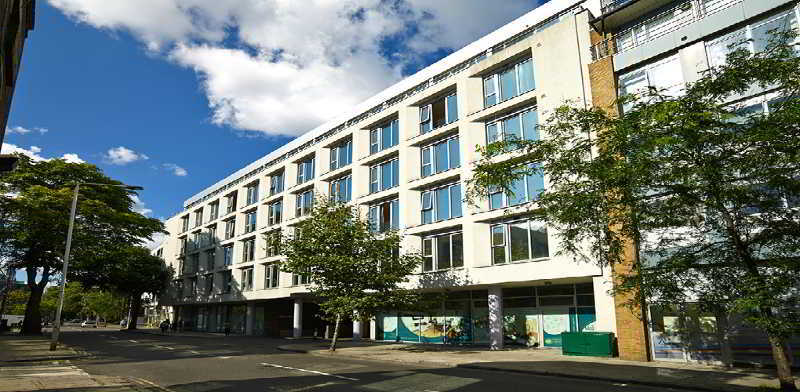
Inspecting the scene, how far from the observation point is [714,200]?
1079 cm

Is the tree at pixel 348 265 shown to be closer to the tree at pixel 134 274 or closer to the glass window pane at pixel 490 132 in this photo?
the glass window pane at pixel 490 132

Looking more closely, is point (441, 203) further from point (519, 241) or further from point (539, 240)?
point (539, 240)

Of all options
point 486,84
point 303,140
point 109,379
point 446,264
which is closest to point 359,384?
point 109,379

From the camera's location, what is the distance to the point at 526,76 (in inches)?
1030

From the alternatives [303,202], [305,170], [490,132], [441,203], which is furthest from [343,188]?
[490,132]

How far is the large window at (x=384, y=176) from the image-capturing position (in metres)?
32.7

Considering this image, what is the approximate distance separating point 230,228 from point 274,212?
403 inches

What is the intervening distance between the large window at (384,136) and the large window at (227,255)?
24101mm

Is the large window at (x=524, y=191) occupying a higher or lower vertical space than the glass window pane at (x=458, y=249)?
higher

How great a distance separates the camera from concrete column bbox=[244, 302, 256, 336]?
48906mm

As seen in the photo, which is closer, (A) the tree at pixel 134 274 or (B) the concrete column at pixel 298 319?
(B) the concrete column at pixel 298 319

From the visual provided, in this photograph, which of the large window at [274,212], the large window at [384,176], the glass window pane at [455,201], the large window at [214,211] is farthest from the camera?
the large window at [214,211]

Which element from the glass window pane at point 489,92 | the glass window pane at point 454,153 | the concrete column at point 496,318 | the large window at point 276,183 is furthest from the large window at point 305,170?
the concrete column at point 496,318

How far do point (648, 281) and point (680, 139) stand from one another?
328 centimetres
